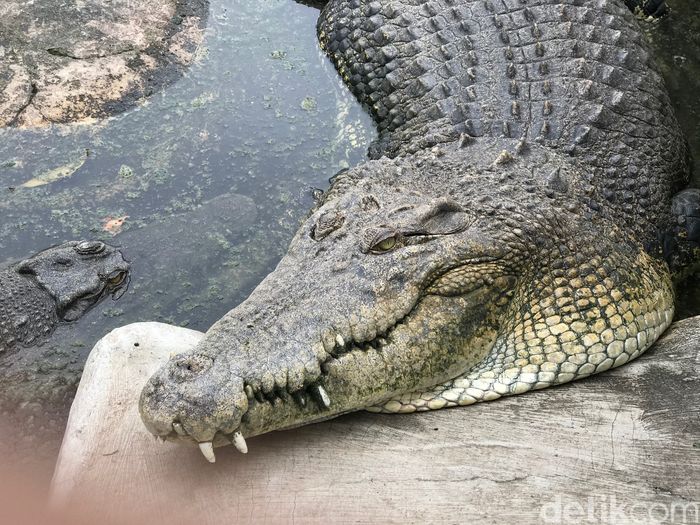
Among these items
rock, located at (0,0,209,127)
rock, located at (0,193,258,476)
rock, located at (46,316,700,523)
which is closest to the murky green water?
rock, located at (0,193,258,476)

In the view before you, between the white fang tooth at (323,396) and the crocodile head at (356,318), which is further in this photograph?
the white fang tooth at (323,396)

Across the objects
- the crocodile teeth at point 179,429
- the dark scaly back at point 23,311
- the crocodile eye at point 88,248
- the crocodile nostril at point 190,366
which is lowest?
the dark scaly back at point 23,311

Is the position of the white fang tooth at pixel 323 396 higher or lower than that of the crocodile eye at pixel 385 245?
lower

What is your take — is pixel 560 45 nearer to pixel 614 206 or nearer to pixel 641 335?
pixel 614 206

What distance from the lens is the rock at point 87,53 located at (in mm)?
4320

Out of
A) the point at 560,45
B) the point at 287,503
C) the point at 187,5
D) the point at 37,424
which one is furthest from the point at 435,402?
the point at 187,5

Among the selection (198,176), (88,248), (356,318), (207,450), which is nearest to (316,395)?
(356,318)

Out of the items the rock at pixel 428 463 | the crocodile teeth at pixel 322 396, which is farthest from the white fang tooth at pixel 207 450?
the crocodile teeth at pixel 322 396

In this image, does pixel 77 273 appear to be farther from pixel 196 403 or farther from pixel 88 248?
pixel 196 403

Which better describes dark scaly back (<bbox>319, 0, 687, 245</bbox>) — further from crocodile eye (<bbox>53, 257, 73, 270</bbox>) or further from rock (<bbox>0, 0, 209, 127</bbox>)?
crocodile eye (<bbox>53, 257, 73, 270</bbox>)

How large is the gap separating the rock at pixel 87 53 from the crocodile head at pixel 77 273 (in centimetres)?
97

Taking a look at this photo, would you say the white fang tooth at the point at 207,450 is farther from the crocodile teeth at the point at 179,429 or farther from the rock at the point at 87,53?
the rock at the point at 87,53

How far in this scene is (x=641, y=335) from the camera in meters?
2.96

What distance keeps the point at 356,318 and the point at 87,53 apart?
3.02 meters
